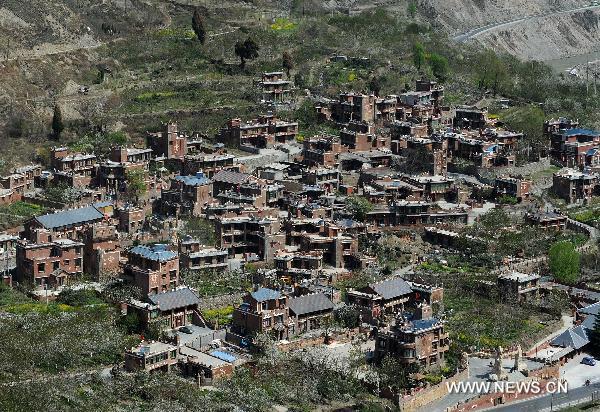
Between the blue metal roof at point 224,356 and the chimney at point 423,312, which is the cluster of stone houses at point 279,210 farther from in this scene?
the blue metal roof at point 224,356

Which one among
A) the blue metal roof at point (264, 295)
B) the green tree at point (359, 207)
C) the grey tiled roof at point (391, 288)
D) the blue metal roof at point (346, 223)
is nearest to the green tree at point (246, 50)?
the green tree at point (359, 207)

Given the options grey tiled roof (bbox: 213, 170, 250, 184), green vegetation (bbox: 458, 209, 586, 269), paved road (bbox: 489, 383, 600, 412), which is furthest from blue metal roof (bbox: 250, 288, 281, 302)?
grey tiled roof (bbox: 213, 170, 250, 184)

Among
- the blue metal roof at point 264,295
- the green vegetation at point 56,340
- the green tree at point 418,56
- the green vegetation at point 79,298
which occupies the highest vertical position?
the green tree at point 418,56

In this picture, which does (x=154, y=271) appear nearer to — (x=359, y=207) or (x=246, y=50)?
(x=359, y=207)

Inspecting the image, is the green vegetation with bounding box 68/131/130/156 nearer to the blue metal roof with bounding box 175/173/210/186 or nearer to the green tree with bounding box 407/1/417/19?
the blue metal roof with bounding box 175/173/210/186

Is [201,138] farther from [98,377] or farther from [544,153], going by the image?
[98,377]

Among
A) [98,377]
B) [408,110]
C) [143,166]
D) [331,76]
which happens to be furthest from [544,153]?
[98,377]
